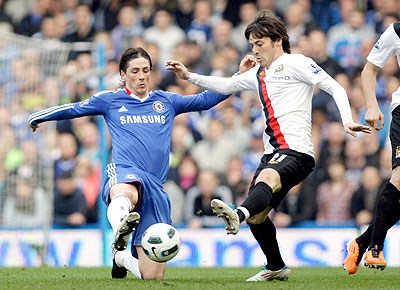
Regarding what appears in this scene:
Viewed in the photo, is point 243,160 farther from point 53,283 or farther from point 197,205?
point 53,283

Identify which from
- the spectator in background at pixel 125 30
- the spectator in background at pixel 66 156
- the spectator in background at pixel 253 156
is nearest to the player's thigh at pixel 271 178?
the spectator in background at pixel 253 156

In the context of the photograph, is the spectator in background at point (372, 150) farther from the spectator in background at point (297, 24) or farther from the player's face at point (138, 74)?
the player's face at point (138, 74)

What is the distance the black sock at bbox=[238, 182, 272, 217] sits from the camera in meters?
5.74

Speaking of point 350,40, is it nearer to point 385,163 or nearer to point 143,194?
point 385,163

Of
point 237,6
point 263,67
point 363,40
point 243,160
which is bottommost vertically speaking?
point 243,160

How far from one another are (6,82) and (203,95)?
5499 millimetres

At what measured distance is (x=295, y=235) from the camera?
10375 millimetres

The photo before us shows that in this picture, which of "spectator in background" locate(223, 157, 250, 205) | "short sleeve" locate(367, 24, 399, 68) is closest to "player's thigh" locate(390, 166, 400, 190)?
"short sleeve" locate(367, 24, 399, 68)

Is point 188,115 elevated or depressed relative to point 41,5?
depressed

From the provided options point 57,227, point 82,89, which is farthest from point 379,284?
point 82,89

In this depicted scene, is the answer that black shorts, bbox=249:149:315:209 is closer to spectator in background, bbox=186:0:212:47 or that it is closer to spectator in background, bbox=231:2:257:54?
spectator in background, bbox=231:2:257:54

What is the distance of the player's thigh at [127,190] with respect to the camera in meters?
6.15

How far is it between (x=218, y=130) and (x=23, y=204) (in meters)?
3.17

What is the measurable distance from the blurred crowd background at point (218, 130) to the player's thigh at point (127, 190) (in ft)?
15.1
